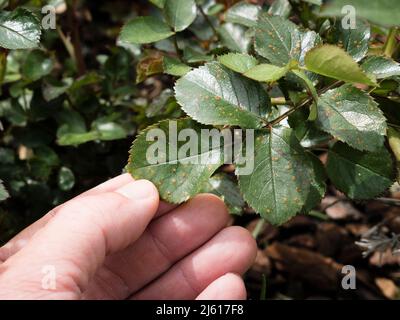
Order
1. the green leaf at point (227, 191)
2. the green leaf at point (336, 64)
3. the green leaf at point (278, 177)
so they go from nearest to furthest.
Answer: the green leaf at point (336, 64) < the green leaf at point (278, 177) < the green leaf at point (227, 191)

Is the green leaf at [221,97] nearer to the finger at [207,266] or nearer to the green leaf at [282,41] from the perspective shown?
the green leaf at [282,41]

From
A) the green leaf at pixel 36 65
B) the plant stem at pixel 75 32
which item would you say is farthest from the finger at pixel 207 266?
the plant stem at pixel 75 32

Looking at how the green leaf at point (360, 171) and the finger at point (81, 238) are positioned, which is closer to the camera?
the finger at point (81, 238)

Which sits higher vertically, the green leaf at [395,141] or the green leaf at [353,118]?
the green leaf at [353,118]

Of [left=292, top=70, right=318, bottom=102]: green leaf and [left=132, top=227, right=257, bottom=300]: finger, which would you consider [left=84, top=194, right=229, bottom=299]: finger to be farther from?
[left=292, top=70, right=318, bottom=102]: green leaf

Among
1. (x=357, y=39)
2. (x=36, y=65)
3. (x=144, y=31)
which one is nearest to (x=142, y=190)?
(x=144, y=31)

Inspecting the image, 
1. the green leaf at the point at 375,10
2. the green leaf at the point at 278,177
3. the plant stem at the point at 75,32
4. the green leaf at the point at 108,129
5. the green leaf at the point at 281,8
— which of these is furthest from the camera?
the plant stem at the point at 75,32
